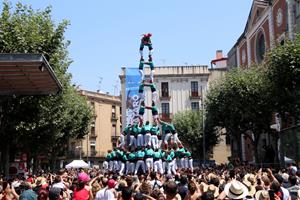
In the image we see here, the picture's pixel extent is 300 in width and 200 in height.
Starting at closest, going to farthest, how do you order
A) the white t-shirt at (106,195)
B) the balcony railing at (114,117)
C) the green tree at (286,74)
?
the white t-shirt at (106,195), the green tree at (286,74), the balcony railing at (114,117)

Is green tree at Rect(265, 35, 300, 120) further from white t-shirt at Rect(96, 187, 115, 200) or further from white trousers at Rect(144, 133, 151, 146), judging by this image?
white t-shirt at Rect(96, 187, 115, 200)

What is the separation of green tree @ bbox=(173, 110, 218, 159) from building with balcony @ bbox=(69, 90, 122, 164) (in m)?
20.6

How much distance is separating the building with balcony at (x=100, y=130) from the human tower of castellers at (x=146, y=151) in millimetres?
45535

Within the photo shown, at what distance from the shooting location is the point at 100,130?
77938 mm

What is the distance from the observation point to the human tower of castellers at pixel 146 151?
86.5 feet

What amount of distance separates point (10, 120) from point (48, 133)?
8.34 m

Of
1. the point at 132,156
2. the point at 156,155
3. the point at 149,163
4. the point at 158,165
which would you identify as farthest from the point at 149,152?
the point at 132,156

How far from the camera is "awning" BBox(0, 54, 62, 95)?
13953 mm

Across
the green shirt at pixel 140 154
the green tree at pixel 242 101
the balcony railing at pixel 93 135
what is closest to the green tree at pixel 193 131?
the green tree at pixel 242 101

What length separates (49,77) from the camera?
15836mm

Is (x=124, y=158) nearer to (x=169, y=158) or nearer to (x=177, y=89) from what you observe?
(x=169, y=158)

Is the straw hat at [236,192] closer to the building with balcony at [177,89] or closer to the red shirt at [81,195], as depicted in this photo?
the red shirt at [81,195]

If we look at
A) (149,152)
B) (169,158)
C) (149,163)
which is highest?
(149,152)

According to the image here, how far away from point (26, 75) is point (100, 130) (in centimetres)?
6257
